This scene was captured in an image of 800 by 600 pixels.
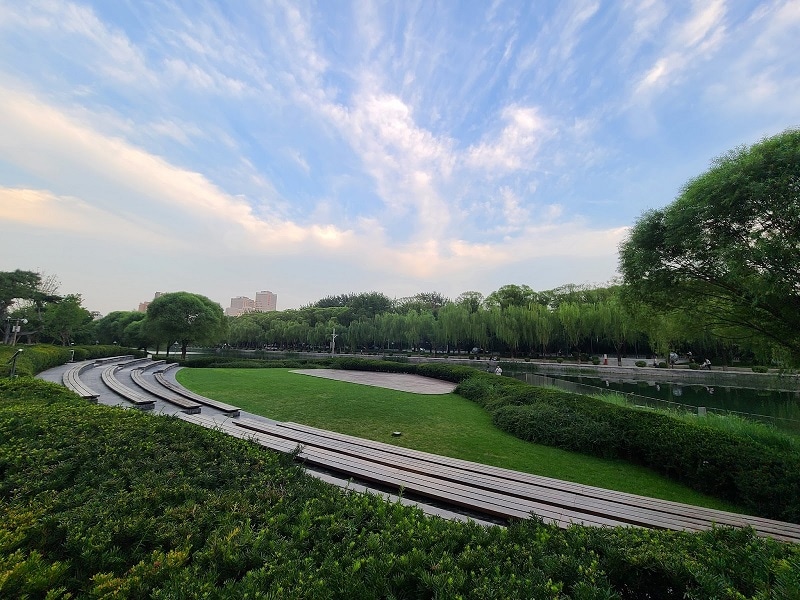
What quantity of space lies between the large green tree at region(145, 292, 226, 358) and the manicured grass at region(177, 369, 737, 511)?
1952cm

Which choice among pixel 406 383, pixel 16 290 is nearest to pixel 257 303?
pixel 16 290

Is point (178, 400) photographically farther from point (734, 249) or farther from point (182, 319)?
point (182, 319)

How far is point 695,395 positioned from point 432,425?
2082 centimetres

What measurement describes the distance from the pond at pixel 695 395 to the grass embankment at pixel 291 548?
10076 mm

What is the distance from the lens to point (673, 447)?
6.04 metres

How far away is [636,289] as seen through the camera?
8398 millimetres

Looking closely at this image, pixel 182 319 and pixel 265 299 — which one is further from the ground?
pixel 265 299

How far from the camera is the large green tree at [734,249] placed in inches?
235

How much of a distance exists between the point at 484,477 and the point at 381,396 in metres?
8.18

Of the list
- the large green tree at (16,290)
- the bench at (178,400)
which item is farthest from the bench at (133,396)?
the large green tree at (16,290)

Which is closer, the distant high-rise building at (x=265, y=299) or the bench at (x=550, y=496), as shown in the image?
the bench at (x=550, y=496)

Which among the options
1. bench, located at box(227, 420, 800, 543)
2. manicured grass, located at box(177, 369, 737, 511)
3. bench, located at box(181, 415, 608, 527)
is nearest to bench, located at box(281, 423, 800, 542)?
bench, located at box(227, 420, 800, 543)

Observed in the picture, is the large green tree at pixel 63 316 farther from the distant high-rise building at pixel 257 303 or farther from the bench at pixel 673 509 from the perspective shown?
the distant high-rise building at pixel 257 303

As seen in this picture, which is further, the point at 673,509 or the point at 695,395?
the point at 695,395
